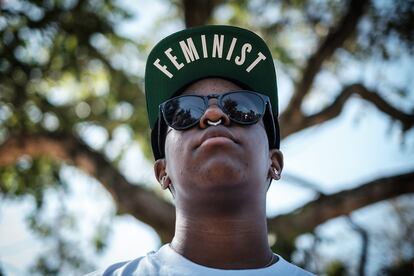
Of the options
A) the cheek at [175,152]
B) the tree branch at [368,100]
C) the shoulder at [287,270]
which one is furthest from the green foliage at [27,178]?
the shoulder at [287,270]

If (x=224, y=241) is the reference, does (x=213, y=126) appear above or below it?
above

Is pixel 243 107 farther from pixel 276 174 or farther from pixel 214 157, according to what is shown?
pixel 276 174

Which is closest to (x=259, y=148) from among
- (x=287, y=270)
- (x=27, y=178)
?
(x=287, y=270)

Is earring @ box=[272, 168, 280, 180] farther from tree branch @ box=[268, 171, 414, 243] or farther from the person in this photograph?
tree branch @ box=[268, 171, 414, 243]

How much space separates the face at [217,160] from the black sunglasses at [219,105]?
28mm

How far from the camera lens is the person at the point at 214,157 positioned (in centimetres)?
218

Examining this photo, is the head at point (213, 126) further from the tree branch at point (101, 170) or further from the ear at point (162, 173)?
the tree branch at point (101, 170)

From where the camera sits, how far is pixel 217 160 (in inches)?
84.9

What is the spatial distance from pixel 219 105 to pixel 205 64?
1.07 feet

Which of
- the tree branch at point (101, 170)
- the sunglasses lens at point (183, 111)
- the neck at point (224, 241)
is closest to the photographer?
the neck at point (224, 241)

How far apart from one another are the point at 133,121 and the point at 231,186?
20.2ft

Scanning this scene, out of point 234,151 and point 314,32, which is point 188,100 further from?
point 314,32

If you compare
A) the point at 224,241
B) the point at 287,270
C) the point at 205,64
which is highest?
the point at 205,64

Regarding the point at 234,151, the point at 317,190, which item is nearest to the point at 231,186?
the point at 234,151
